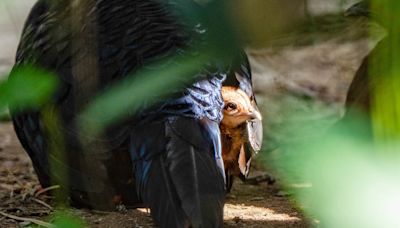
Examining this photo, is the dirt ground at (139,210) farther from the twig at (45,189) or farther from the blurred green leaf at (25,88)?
the blurred green leaf at (25,88)

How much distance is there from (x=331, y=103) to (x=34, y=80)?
17.6 ft

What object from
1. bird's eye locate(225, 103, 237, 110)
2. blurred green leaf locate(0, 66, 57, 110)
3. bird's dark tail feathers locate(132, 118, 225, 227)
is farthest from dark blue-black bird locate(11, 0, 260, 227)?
blurred green leaf locate(0, 66, 57, 110)

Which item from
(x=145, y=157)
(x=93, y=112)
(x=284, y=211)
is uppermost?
(x=93, y=112)

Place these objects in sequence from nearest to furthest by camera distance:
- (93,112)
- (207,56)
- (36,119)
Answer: (207,56), (93,112), (36,119)

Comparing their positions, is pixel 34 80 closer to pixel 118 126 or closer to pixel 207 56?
pixel 207 56

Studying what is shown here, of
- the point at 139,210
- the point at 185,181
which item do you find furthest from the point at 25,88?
the point at 139,210

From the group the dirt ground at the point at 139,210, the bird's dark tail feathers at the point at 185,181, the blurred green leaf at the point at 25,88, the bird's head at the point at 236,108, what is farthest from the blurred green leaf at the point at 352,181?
the bird's head at the point at 236,108

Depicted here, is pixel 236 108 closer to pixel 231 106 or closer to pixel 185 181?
pixel 231 106

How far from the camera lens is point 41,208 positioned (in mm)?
4016

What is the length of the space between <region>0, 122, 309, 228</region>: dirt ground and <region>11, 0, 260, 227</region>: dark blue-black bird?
0.32ft

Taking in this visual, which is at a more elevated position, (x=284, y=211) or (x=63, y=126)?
(x=63, y=126)

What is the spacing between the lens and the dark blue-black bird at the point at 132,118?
3.10 meters

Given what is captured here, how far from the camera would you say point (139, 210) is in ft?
12.9

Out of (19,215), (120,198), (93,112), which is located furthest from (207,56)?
(19,215)
